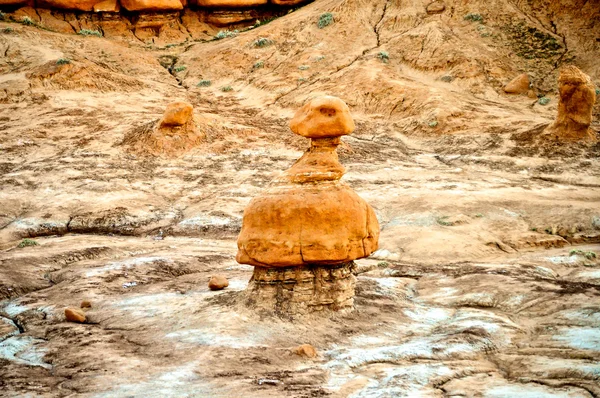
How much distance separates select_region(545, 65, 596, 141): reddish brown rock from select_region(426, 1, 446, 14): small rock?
12.1 m

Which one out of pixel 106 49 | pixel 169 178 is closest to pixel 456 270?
pixel 169 178

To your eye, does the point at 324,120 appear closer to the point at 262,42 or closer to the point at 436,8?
the point at 262,42

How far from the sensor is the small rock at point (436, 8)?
37.0 meters

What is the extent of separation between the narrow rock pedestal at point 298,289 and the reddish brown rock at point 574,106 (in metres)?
16.7

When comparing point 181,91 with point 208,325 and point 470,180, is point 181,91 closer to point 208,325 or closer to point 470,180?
point 470,180

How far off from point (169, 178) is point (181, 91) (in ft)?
37.2

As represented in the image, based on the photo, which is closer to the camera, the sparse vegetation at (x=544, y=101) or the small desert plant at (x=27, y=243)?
the small desert plant at (x=27, y=243)

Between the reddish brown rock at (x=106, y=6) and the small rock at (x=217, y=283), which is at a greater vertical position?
the reddish brown rock at (x=106, y=6)

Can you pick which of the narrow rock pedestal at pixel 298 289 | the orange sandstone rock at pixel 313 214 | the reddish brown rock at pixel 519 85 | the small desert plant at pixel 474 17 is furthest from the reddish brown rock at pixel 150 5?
the narrow rock pedestal at pixel 298 289

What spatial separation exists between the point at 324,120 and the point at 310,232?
193 centimetres

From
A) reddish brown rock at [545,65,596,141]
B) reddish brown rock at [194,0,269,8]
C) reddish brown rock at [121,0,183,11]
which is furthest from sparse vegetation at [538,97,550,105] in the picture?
reddish brown rock at [121,0,183,11]

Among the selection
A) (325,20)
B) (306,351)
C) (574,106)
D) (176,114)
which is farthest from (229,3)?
(306,351)

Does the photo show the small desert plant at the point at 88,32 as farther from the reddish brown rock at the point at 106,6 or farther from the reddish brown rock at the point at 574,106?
the reddish brown rock at the point at 574,106

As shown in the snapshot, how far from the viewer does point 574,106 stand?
25.9 m
